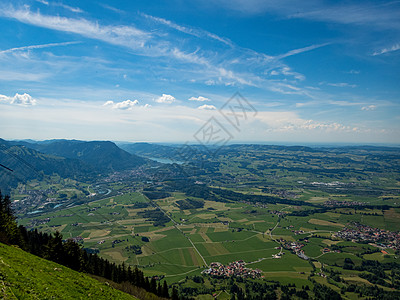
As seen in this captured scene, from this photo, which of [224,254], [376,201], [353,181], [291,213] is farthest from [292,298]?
[353,181]

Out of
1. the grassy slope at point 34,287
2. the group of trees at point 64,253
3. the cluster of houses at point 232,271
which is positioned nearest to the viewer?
the grassy slope at point 34,287

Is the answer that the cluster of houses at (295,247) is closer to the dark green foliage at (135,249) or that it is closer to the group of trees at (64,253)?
the dark green foliage at (135,249)

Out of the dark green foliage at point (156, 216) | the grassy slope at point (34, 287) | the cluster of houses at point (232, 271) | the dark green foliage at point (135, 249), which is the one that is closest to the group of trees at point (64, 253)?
the grassy slope at point (34, 287)

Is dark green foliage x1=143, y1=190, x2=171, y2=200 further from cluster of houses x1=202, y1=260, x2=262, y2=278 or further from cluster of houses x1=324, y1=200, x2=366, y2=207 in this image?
cluster of houses x1=324, y1=200, x2=366, y2=207

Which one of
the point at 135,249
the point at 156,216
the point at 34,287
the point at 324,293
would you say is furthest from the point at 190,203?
the point at 34,287

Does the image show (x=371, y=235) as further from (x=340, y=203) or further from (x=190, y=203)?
(x=190, y=203)

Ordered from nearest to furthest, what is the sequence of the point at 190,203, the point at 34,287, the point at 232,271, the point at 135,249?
the point at 34,287, the point at 232,271, the point at 135,249, the point at 190,203
